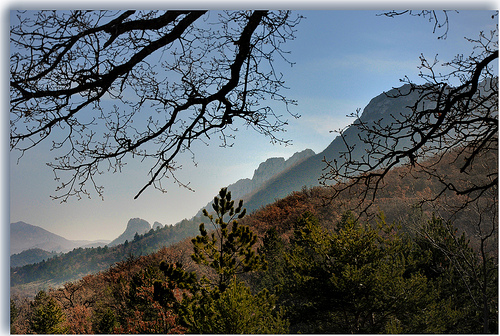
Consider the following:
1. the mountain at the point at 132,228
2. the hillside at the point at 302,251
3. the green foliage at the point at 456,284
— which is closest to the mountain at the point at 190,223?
the mountain at the point at 132,228

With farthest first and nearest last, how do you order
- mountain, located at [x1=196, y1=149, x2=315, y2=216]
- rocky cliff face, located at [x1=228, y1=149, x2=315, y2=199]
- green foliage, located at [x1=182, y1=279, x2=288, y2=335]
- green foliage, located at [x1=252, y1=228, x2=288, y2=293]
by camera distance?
green foliage, located at [x1=252, y1=228, x2=288, y2=293] < rocky cliff face, located at [x1=228, y1=149, x2=315, y2=199] < mountain, located at [x1=196, y1=149, x2=315, y2=216] < green foliage, located at [x1=182, y1=279, x2=288, y2=335]

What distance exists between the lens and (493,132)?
2.08 meters

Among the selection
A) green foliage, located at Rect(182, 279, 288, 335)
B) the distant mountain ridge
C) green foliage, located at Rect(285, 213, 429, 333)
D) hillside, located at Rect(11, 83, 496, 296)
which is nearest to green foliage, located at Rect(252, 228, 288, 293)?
hillside, located at Rect(11, 83, 496, 296)

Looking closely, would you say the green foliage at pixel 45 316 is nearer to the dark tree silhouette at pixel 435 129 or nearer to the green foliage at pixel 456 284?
the dark tree silhouette at pixel 435 129

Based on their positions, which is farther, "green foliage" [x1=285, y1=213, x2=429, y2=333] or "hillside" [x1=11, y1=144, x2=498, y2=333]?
"green foliage" [x1=285, y1=213, x2=429, y2=333]

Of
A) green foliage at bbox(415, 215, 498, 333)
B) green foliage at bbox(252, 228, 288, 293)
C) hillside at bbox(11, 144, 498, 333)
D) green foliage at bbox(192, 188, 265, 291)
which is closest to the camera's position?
green foliage at bbox(192, 188, 265, 291)

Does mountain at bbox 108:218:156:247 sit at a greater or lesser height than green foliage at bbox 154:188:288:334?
greater

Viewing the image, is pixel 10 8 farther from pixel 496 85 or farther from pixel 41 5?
pixel 496 85

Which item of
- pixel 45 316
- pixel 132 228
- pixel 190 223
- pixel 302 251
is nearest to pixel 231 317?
pixel 132 228

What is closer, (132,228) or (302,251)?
(132,228)

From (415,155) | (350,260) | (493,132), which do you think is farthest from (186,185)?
(350,260)

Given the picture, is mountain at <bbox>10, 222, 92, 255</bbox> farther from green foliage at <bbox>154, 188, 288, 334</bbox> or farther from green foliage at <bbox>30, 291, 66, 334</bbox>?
green foliage at <bbox>30, 291, 66, 334</bbox>

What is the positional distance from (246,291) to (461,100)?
10.8ft

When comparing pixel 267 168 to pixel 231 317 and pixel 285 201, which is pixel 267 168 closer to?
pixel 231 317
